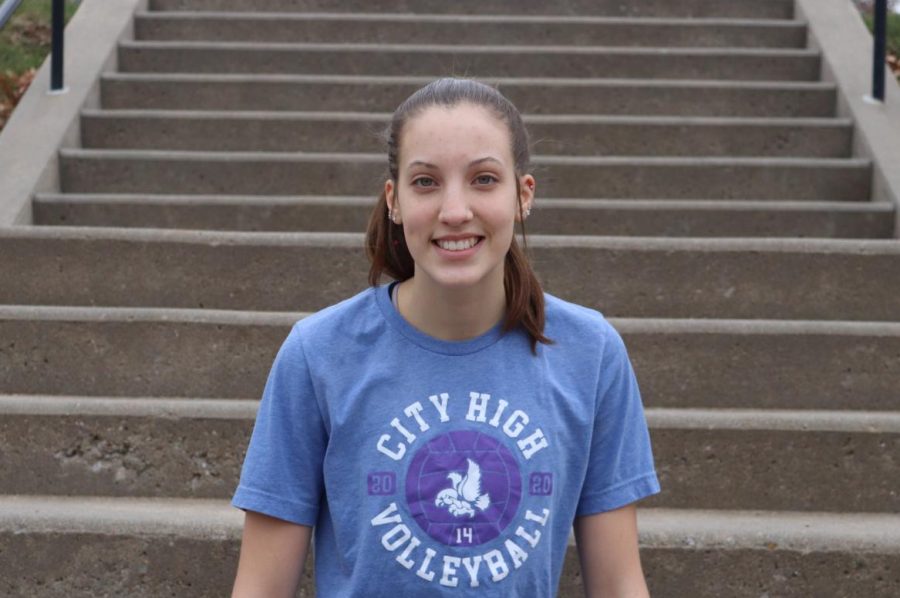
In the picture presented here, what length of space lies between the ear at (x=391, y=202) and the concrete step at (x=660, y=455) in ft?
5.82

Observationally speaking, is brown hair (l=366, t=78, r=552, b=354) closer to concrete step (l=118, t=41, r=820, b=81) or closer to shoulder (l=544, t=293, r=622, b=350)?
shoulder (l=544, t=293, r=622, b=350)

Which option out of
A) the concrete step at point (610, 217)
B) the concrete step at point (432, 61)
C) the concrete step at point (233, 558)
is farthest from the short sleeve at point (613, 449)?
the concrete step at point (432, 61)

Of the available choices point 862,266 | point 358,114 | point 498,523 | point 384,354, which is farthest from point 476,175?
point 358,114

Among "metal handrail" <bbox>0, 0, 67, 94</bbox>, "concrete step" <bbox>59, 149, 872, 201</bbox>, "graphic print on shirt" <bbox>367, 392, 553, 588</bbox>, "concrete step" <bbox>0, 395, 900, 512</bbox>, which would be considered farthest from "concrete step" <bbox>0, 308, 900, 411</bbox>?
"graphic print on shirt" <bbox>367, 392, 553, 588</bbox>

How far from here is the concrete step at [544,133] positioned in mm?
5402

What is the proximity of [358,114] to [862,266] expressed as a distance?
7.24 feet

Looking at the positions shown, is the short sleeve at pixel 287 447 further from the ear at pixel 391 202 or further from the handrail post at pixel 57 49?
the handrail post at pixel 57 49

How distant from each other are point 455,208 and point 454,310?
155 mm

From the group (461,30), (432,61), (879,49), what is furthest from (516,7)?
(879,49)

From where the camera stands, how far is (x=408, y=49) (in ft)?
20.0

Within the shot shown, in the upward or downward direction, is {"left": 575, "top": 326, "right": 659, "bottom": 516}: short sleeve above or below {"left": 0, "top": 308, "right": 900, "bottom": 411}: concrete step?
above

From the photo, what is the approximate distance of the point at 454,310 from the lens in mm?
1708

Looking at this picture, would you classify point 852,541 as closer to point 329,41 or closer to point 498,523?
point 498,523

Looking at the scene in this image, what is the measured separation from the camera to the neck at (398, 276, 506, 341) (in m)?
1.71
